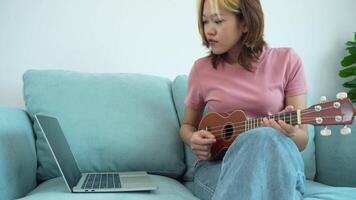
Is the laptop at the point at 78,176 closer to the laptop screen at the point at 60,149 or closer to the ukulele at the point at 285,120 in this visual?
the laptop screen at the point at 60,149

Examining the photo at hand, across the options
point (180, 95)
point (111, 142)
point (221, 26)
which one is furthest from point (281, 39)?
point (111, 142)

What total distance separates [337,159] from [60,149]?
3.06 feet

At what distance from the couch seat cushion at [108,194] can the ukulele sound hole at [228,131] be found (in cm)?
20

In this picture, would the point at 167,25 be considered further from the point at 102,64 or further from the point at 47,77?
the point at 47,77

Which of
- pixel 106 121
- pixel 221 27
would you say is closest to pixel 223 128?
pixel 221 27

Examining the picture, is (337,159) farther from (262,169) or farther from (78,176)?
(78,176)

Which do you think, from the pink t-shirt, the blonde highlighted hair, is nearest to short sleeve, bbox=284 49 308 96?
the pink t-shirt

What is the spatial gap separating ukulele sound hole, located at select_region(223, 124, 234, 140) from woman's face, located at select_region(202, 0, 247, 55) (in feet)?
0.84

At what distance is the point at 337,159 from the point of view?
1.39 m

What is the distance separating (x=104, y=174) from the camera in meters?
1.30

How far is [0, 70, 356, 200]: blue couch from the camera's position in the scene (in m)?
1.32

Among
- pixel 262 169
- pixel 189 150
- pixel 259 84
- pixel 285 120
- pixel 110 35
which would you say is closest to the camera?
pixel 262 169

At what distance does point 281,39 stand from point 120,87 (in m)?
0.91

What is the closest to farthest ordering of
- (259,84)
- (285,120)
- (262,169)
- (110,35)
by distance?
(262,169)
(285,120)
(259,84)
(110,35)
